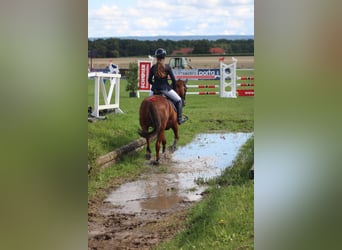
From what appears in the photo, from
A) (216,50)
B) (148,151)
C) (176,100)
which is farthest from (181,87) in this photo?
(148,151)

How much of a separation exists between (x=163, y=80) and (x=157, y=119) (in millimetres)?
256

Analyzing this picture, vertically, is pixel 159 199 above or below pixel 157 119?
below

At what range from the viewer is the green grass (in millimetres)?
3066

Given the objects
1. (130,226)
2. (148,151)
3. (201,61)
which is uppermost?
(201,61)

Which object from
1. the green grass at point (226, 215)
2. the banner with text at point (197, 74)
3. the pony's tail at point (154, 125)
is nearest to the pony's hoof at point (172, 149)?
the pony's tail at point (154, 125)

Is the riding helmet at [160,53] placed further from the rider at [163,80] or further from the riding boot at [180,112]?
the riding boot at [180,112]

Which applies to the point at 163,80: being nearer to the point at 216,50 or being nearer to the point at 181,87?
the point at 181,87

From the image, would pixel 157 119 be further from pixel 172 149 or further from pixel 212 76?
pixel 212 76

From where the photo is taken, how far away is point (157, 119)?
3.26 metres

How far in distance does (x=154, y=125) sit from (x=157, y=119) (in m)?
0.05

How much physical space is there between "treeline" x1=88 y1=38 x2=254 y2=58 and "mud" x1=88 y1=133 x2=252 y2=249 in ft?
1.81

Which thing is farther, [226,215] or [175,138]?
[175,138]

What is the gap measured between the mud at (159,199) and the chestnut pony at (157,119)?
0.45ft
